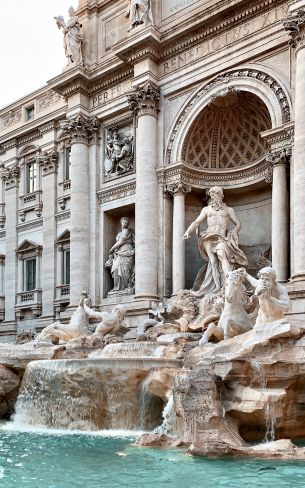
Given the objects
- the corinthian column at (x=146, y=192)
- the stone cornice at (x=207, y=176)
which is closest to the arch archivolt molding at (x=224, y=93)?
the stone cornice at (x=207, y=176)

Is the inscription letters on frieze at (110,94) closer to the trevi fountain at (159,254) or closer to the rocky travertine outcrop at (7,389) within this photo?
the trevi fountain at (159,254)

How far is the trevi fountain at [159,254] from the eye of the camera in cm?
860

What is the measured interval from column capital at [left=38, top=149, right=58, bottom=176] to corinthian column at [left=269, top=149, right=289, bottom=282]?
10.9 metres

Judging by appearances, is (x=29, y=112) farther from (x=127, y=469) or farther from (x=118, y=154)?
(x=127, y=469)

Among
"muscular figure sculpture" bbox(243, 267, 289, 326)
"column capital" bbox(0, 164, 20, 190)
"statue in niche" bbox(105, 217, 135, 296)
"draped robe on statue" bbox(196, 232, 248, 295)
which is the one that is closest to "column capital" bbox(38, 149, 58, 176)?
"column capital" bbox(0, 164, 20, 190)

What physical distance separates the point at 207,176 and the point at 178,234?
2.33 metres

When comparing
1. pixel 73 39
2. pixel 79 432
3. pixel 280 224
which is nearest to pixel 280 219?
pixel 280 224

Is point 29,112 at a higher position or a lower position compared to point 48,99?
lower

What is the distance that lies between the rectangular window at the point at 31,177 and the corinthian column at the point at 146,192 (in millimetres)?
7472

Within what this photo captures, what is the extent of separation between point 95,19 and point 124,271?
1008cm

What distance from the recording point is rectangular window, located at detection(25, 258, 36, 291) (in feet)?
78.0

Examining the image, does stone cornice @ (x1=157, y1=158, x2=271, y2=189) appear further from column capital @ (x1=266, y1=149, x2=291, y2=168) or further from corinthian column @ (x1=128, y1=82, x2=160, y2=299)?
column capital @ (x1=266, y1=149, x2=291, y2=168)

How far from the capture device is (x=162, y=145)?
60.5ft

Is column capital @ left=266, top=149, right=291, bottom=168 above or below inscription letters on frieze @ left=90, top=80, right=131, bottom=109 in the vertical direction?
below
